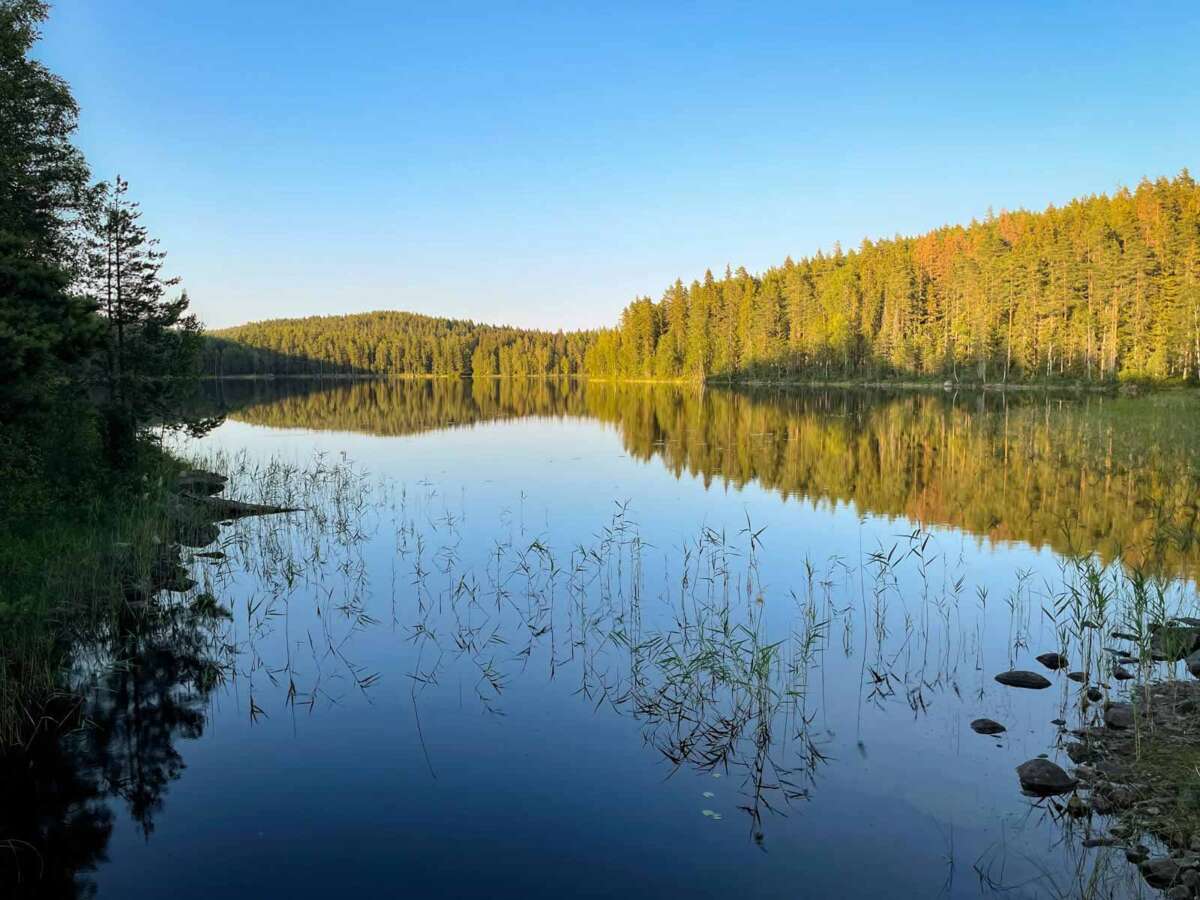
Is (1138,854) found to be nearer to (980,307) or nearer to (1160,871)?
(1160,871)

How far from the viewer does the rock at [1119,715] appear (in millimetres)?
8336

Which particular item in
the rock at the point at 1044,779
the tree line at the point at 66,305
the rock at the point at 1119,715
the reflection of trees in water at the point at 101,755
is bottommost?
the reflection of trees in water at the point at 101,755

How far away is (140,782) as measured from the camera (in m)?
7.84

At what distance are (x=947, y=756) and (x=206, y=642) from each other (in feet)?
35.0

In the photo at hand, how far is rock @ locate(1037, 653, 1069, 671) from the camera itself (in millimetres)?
10305

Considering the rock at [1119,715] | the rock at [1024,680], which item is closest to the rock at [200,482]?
the rock at [1024,680]

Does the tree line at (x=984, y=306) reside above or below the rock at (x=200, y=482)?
above

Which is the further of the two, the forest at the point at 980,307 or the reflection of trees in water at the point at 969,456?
the forest at the point at 980,307

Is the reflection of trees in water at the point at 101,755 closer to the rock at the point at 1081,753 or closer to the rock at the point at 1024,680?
the rock at the point at 1081,753

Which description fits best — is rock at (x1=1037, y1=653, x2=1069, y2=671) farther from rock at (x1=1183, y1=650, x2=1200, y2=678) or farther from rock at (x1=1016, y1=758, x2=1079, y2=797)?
rock at (x1=1016, y1=758, x2=1079, y2=797)

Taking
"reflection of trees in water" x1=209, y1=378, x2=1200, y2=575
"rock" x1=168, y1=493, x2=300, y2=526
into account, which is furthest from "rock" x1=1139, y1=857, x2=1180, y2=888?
"rock" x1=168, y1=493, x2=300, y2=526

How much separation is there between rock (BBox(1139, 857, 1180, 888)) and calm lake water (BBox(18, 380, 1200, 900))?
124 mm

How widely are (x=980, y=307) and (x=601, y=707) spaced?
90.0 m

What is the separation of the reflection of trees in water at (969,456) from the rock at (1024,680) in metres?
2.38
